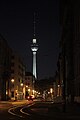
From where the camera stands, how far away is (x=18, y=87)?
18450cm

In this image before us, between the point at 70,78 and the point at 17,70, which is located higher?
the point at 17,70

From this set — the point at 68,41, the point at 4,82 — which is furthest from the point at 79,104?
the point at 4,82

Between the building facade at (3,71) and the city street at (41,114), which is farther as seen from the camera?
the building facade at (3,71)

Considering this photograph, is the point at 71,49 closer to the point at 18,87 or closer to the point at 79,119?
the point at 79,119

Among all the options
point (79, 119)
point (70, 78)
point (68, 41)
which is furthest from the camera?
point (68, 41)

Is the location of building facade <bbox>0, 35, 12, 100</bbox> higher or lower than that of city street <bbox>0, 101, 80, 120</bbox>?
higher

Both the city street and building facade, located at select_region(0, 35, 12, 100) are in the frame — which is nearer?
the city street

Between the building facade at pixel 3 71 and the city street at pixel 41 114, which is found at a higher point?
the building facade at pixel 3 71

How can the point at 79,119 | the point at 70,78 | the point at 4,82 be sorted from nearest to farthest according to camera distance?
the point at 79,119 → the point at 70,78 → the point at 4,82

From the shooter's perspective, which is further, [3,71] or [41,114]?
[3,71]

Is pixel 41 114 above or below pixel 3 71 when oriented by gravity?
below

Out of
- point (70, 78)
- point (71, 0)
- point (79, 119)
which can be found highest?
point (71, 0)

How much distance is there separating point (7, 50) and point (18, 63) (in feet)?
158

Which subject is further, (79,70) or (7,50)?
(7,50)
